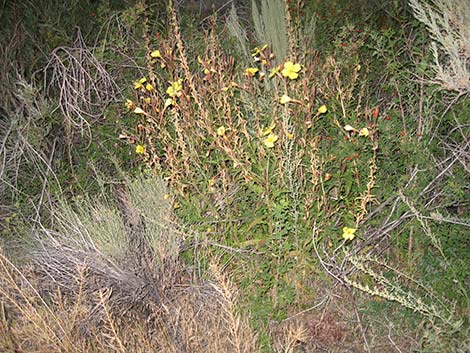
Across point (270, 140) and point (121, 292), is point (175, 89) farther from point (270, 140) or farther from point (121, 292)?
point (121, 292)

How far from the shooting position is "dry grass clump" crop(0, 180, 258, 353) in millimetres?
2523

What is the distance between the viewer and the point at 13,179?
4.45 metres

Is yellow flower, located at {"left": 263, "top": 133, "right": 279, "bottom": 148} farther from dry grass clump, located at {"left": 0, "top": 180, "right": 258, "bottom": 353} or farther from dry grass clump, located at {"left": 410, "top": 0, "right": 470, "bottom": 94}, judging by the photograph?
dry grass clump, located at {"left": 410, "top": 0, "right": 470, "bottom": 94}

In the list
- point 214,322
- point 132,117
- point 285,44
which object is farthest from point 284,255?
point 132,117

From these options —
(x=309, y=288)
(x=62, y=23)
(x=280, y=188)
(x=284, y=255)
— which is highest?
(x=62, y=23)

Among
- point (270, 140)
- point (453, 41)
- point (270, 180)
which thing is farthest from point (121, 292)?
point (453, 41)

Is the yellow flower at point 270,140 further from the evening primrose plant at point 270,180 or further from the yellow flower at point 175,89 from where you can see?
the yellow flower at point 175,89

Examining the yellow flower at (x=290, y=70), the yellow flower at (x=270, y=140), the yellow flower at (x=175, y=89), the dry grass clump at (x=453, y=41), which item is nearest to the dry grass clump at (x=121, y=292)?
the yellow flower at (x=175, y=89)

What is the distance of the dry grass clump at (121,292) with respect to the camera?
8.28 ft

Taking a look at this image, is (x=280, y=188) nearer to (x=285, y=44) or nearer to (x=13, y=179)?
(x=285, y=44)

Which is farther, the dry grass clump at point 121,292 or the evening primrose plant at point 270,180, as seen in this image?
the evening primrose plant at point 270,180

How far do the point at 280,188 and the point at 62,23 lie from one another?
109 inches

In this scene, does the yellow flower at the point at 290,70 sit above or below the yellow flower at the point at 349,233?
above

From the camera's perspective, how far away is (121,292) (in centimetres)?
305
